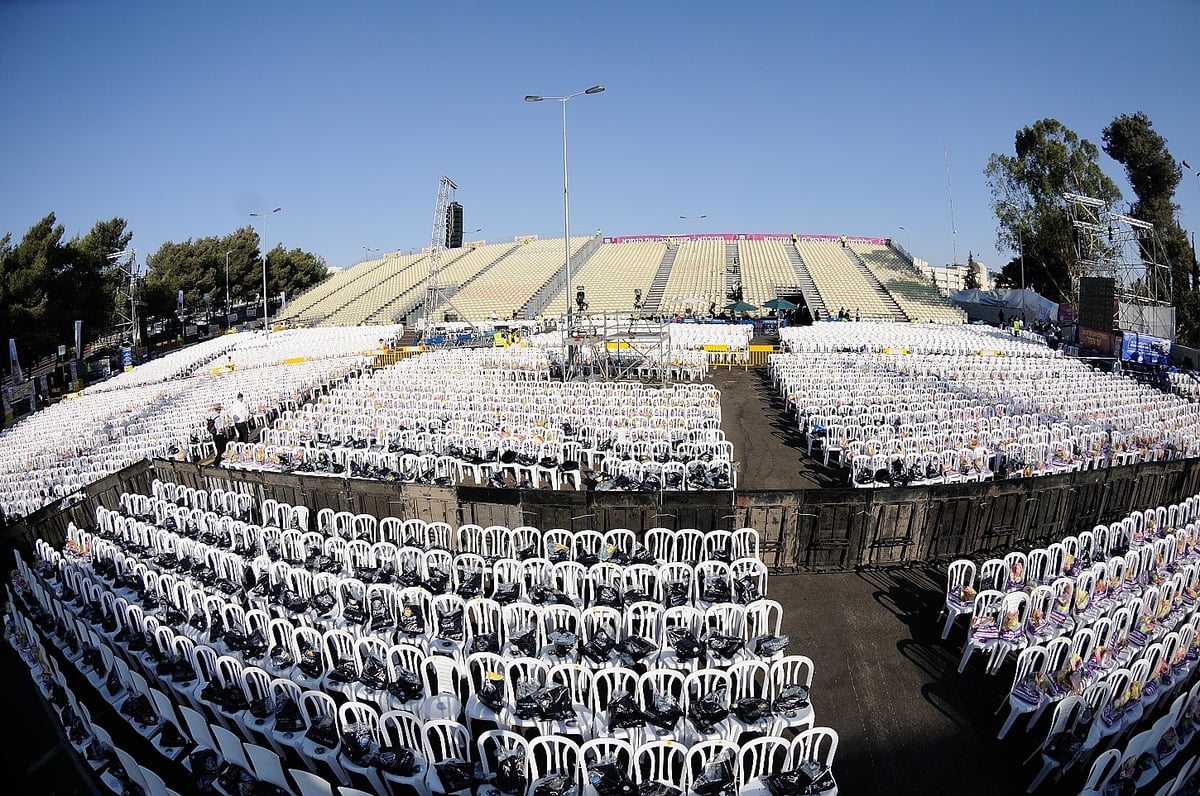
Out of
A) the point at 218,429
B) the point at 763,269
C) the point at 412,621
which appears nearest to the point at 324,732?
the point at 412,621

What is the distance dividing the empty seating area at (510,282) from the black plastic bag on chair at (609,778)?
4771cm

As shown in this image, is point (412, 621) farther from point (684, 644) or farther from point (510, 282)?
point (510, 282)

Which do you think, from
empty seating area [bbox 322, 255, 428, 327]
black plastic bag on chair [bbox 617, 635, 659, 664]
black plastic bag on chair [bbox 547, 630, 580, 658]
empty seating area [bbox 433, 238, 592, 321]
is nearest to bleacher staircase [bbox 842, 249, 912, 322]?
empty seating area [bbox 433, 238, 592, 321]

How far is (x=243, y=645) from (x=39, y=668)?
266 centimetres

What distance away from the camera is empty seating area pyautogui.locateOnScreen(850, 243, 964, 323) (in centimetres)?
4781

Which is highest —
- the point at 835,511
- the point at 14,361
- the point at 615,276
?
the point at 615,276

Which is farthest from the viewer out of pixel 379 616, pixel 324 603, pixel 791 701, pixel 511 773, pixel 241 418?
pixel 241 418

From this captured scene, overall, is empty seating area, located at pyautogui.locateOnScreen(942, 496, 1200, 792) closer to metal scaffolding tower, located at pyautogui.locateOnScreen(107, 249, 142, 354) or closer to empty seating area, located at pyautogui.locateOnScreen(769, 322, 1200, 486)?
empty seating area, located at pyautogui.locateOnScreen(769, 322, 1200, 486)

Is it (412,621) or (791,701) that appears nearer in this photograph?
(791,701)

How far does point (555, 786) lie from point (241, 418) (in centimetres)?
1667

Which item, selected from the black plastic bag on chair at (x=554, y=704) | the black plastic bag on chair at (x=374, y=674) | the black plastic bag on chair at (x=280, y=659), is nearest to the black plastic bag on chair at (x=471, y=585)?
the black plastic bag on chair at (x=374, y=674)

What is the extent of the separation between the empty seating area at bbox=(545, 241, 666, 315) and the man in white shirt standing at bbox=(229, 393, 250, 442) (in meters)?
31.7

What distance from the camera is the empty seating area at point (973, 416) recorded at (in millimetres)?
12523

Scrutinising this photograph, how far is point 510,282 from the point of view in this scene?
198 ft
